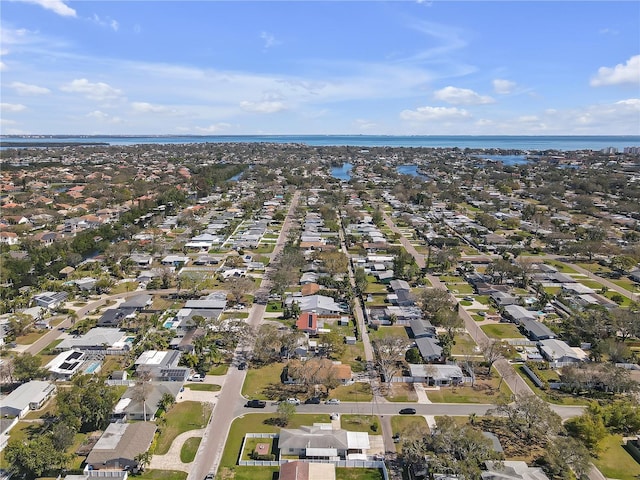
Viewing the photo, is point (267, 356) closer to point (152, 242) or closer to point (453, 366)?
point (453, 366)

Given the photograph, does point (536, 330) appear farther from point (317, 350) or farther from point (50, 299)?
point (50, 299)

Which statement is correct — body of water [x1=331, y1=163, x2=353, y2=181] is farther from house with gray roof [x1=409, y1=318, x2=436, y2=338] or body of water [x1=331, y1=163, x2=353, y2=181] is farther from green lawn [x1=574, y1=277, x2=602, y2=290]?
house with gray roof [x1=409, y1=318, x2=436, y2=338]

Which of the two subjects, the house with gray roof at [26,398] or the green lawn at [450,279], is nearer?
the house with gray roof at [26,398]

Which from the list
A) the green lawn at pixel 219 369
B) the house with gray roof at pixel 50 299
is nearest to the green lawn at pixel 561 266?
the green lawn at pixel 219 369

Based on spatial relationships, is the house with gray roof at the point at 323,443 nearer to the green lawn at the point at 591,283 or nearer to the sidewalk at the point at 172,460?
the sidewalk at the point at 172,460

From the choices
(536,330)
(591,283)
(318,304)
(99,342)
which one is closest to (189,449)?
(99,342)

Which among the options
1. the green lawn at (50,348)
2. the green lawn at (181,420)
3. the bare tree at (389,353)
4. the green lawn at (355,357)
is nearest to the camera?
the green lawn at (181,420)
